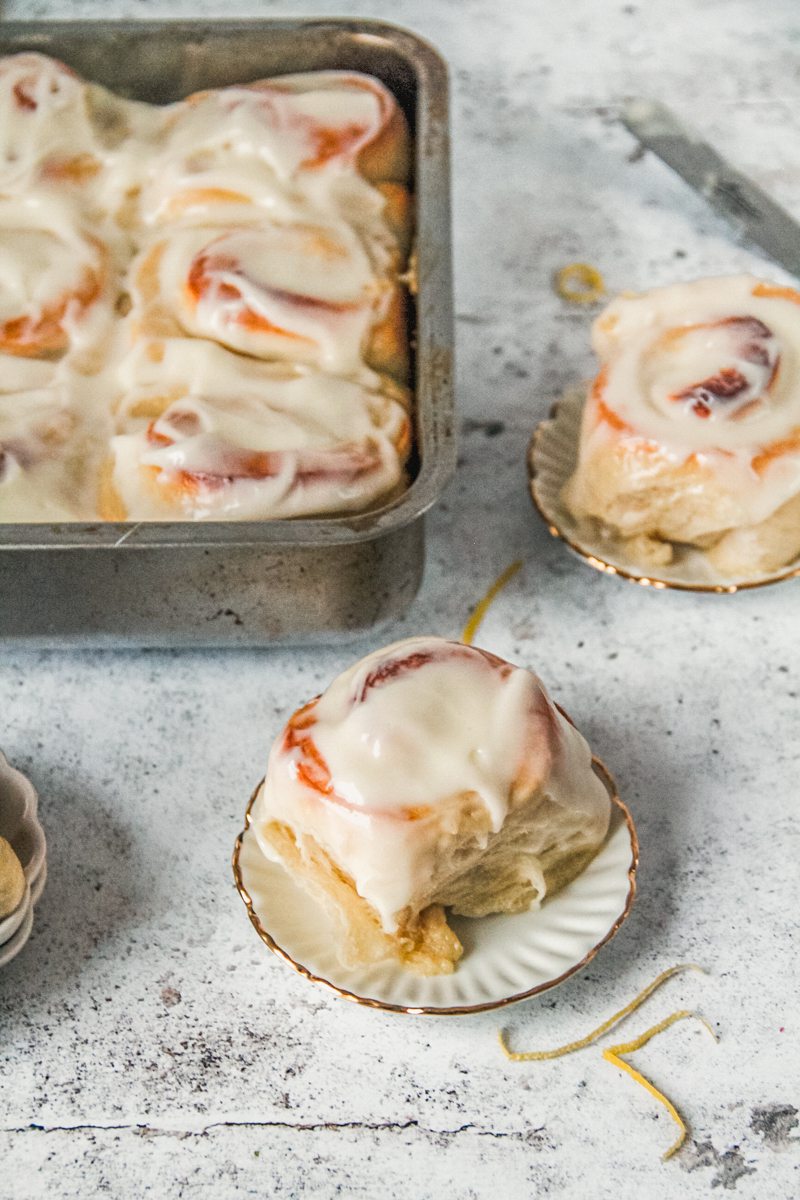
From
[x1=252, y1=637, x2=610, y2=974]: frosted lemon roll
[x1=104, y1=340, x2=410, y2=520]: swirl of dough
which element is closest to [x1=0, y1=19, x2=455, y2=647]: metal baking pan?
[x1=104, y1=340, x2=410, y2=520]: swirl of dough

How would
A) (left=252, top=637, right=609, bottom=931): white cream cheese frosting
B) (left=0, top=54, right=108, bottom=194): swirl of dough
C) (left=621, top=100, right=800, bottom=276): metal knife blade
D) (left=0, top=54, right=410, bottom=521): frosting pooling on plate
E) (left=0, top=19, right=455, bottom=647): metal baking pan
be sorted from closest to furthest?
(left=252, top=637, right=609, bottom=931): white cream cheese frosting < (left=0, top=19, right=455, bottom=647): metal baking pan < (left=0, top=54, right=410, bottom=521): frosting pooling on plate < (left=0, top=54, right=108, bottom=194): swirl of dough < (left=621, top=100, right=800, bottom=276): metal knife blade

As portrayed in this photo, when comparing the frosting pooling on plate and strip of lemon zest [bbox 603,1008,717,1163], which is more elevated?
the frosting pooling on plate

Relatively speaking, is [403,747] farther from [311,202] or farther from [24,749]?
[311,202]

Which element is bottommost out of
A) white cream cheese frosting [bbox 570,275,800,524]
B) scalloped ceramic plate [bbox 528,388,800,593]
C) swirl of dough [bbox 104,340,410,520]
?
scalloped ceramic plate [bbox 528,388,800,593]

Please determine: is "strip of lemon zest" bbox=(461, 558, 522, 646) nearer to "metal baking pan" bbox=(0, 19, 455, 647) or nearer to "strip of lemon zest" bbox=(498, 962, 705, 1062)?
"metal baking pan" bbox=(0, 19, 455, 647)

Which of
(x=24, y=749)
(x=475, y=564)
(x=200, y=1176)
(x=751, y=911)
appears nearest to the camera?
(x=200, y=1176)

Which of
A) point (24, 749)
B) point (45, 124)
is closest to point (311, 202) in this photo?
point (45, 124)

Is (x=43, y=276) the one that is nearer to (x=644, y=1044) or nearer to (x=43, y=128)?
(x=43, y=128)
